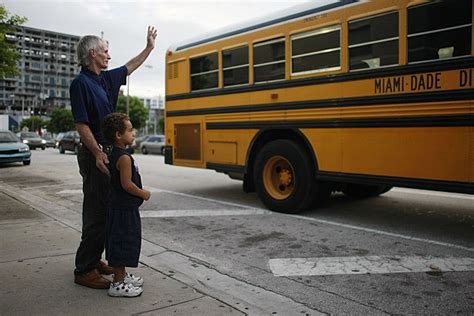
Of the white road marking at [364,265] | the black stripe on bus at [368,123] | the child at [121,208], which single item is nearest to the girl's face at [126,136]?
the child at [121,208]

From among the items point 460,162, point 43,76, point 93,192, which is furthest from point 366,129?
point 43,76

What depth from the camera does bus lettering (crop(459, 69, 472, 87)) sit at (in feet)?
15.8

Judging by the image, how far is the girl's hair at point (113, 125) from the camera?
3375 millimetres

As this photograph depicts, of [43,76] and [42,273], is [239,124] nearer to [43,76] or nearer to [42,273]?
[42,273]

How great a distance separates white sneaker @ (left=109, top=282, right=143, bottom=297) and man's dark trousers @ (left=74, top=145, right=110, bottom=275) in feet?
1.28

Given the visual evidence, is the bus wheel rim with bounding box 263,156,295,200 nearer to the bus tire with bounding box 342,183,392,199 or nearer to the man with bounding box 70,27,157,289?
the bus tire with bounding box 342,183,392,199

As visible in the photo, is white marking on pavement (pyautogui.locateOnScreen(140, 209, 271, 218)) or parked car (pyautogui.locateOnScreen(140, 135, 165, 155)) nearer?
white marking on pavement (pyautogui.locateOnScreen(140, 209, 271, 218))

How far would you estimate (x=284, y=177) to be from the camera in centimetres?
707

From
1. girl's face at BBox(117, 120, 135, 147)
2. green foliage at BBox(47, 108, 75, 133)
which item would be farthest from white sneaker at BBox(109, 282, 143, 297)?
green foliage at BBox(47, 108, 75, 133)

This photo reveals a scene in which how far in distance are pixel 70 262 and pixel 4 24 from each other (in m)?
8.82

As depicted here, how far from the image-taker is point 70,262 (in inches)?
169

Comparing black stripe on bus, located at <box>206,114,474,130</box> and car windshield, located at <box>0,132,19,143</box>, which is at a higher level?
black stripe on bus, located at <box>206,114,474,130</box>

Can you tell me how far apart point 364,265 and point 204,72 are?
200 inches

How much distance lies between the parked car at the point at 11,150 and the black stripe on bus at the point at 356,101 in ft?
36.8
